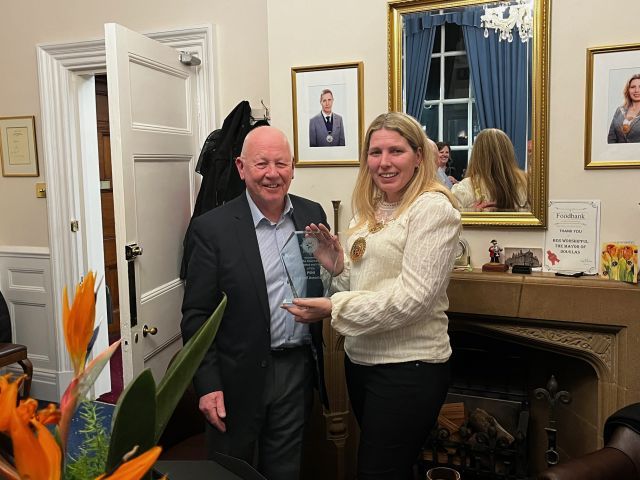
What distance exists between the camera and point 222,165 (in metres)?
2.70

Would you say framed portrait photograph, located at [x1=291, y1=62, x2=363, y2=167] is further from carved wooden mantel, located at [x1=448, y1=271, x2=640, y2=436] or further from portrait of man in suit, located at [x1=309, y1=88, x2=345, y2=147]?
carved wooden mantel, located at [x1=448, y1=271, x2=640, y2=436]

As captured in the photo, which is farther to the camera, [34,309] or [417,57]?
[34,309]

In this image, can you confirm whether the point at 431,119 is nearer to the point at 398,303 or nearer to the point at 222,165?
the point at 222,165

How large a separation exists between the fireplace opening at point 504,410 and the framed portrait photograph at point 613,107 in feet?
2.53

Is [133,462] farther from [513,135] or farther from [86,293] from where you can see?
[513,135]

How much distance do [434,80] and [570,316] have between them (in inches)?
42.0

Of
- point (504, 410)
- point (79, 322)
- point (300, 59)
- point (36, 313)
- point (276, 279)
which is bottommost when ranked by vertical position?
point (504, 410)

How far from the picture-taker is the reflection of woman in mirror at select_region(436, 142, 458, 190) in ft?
7.75

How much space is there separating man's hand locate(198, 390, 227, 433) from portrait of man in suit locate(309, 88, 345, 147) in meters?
1.30

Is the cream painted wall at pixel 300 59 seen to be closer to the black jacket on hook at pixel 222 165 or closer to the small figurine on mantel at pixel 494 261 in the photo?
the small figurine on mantel at pixel 494 261

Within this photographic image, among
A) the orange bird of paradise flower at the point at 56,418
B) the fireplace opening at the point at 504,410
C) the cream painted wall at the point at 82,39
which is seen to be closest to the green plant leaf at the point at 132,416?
the orange bird of paradise flower at the point at 56,418

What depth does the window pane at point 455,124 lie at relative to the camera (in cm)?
232

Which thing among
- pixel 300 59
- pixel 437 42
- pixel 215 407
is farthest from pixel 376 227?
pixel 300 59

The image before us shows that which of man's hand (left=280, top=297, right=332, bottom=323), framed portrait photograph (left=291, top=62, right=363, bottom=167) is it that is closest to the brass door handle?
framed portrait photograph (left=291, top=62, right=363, bottom=167)
